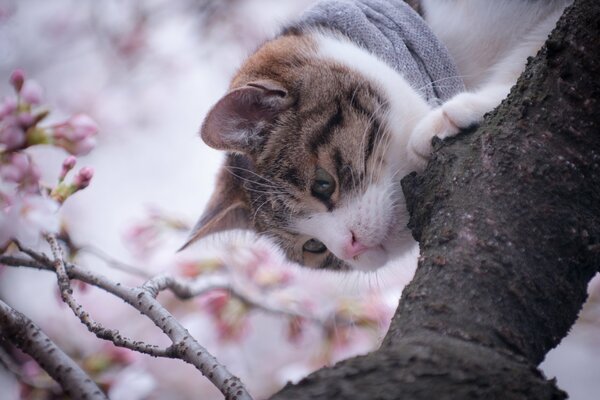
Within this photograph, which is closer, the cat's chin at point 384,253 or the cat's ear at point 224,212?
the cat's chin at point 384,253

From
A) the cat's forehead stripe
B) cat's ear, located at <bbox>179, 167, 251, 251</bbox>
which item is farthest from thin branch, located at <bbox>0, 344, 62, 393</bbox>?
the cat's forehead stripe

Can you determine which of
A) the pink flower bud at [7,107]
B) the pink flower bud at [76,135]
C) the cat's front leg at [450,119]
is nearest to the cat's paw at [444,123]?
the cat's front leg at [450,119]

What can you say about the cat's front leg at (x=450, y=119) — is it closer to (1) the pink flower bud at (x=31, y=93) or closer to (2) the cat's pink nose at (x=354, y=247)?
(2) the cat's pink nose at (x=354, y=247)

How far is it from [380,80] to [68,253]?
33.0 inches

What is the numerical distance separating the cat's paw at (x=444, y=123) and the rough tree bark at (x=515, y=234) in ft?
0.36

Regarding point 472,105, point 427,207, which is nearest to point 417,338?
point 427,207

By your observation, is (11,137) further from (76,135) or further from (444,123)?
(444,123)

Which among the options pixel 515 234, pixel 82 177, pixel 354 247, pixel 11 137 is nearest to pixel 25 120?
pixel 11 137

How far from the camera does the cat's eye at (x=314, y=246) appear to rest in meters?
1.55

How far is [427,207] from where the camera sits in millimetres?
949

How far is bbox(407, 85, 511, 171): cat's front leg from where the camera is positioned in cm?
109

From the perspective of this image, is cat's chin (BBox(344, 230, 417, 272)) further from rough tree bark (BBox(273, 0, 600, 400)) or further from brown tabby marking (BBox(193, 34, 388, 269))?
rough tree bark (BBox(273, 0, 600, 400))

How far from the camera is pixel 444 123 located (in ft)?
3.66

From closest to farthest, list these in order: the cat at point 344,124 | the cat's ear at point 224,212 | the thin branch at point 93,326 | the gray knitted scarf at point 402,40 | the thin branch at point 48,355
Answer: the thin branch at point 48,355 < the thin branch at point 93,326 < the cat at point 344,124 < the gray knitted scarf at point 402,40 < the cat's ear at point 224,212
